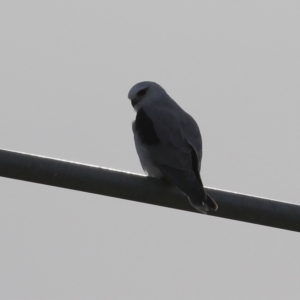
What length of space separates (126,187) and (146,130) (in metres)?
2.25

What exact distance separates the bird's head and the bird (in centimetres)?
22

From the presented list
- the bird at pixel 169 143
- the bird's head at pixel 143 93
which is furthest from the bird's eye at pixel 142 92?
the bird at pixel 169 143

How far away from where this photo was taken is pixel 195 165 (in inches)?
214

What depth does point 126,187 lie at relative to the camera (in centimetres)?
367

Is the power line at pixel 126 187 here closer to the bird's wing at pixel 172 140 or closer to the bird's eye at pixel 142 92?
the bird's wing at pixel 172 140

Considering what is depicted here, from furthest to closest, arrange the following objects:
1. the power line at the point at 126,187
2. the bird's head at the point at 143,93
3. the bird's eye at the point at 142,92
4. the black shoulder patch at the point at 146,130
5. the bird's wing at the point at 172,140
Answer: the bird's eye at the point at 142,92, the bird's head at the point at 143,93, the black shoulder patch at the point at 146,130, the bird's wing at the point at 172,140, the power line at the point at 126,187

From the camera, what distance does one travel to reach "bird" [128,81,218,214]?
17.1 ft

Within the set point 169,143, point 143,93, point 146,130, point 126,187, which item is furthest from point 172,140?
point 126,187

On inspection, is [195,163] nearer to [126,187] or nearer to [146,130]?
[146,130]

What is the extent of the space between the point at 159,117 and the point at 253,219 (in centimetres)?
247

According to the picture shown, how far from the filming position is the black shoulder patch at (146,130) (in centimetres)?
579

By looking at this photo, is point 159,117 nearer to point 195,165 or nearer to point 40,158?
point 195,165

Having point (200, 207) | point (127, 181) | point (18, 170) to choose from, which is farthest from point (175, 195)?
point (18, 170)

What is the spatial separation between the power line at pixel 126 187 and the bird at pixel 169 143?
0.88 m
